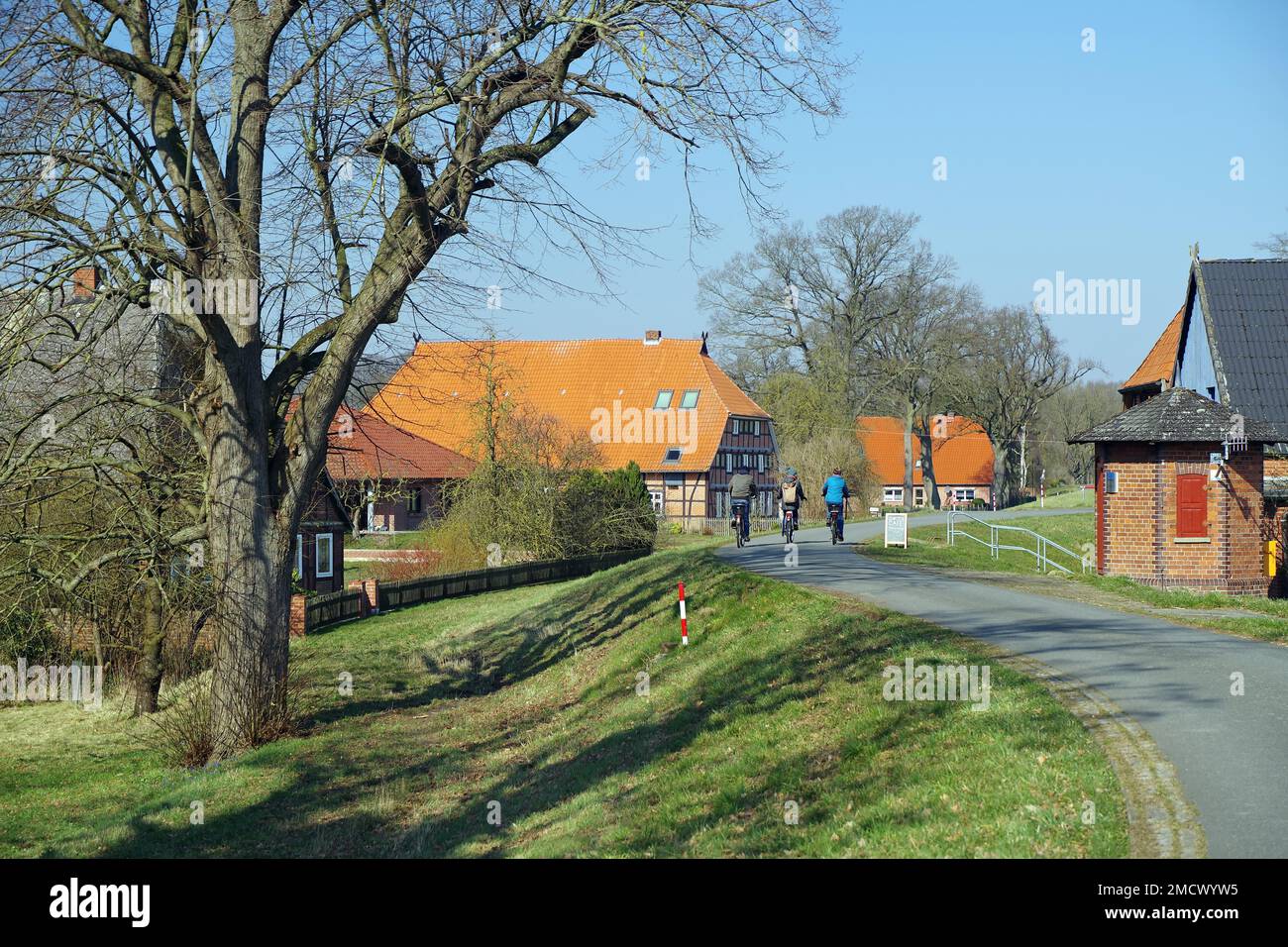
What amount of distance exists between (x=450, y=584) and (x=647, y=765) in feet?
69.7

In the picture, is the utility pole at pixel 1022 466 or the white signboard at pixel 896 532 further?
the utility pole at pixel 1022 466

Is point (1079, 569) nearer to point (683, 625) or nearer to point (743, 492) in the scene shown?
point (743, 492)

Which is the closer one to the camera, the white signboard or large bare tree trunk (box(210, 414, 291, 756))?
large bare tree trunk (box(210, 414, 291, 756))

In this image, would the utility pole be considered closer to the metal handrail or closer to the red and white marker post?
the metal handrail

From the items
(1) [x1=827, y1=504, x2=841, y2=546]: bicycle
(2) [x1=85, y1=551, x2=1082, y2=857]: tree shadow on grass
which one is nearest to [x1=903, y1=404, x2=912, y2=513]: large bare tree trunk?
(1) [x1=827, y1=504, x2=841, y2=546]: bicycle

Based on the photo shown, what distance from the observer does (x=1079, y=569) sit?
33688 mm

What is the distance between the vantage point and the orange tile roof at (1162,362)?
37312 mm

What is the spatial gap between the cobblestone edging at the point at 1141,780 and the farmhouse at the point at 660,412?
146 feet

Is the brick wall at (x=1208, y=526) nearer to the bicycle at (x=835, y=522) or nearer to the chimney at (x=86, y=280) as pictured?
the bicycle at (x=835, y=522)

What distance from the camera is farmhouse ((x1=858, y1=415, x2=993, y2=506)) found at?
85750 millimetres

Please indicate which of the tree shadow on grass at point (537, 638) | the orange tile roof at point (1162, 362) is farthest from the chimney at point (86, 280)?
the orange tile roof at point (1162, 362)

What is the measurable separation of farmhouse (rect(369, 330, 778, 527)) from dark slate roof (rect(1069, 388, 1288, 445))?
2887 centimetres

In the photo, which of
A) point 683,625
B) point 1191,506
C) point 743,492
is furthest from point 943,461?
point 683,625
